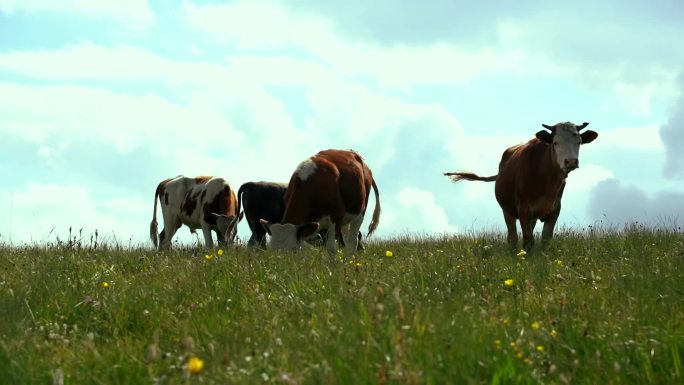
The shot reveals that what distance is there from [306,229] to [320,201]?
2.71ft

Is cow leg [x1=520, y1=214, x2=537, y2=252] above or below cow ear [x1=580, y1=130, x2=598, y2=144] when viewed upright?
below

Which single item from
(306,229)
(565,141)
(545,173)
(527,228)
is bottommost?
(527,228)

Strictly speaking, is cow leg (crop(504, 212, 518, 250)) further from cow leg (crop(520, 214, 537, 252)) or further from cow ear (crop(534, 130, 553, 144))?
cow ear (crop(534, 130, 553, 144))

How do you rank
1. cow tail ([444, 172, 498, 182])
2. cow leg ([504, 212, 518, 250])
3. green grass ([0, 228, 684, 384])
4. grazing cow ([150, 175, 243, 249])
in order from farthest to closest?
grazing cow ([150, 175, 243, 249]) < cow tail ([444, 172, 498, 182]) < cow leg ([504, 212, 518, 250]) < green grass ([0, 228, 684, 384])

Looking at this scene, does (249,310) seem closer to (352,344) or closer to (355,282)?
(355,282)

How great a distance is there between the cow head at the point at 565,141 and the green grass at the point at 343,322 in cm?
435

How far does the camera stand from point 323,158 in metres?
16.3

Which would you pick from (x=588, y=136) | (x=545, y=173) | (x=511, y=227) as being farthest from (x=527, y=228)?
(x=588, y=136)

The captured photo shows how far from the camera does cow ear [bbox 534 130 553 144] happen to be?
1452cm

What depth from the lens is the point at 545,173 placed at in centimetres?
1468

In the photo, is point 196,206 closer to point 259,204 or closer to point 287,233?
point 259,204

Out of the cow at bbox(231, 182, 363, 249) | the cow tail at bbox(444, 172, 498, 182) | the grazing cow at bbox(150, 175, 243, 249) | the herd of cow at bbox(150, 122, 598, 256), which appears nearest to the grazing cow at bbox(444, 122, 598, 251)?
the herd of cow at bbox(150, 122, 598, 256)

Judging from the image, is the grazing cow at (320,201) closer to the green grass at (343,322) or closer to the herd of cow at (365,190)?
the herd of cow at (365,190)

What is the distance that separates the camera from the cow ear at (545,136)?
47.6ft
